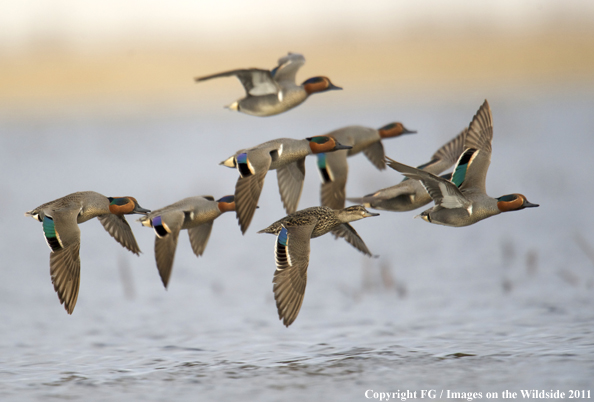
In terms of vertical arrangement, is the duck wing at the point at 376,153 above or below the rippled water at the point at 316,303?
above

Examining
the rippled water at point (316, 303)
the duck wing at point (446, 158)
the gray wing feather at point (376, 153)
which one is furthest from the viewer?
the gray wing feather at point (376, 153)

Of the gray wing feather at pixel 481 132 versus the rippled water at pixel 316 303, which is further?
the gray wing feather at pixel 481 132

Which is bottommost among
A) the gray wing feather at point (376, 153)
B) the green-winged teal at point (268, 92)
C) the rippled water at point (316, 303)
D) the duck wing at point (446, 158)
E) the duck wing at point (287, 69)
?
the rippled water at point (316, 303)

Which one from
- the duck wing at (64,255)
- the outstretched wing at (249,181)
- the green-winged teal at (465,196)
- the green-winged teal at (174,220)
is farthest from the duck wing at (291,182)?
the duck wing at (64,255)

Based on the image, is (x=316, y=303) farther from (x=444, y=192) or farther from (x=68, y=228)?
(x=68, y=228)

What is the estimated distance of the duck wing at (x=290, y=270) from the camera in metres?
5.72

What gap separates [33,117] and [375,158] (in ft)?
67.0

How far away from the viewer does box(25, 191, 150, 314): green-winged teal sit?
5934 millimetres

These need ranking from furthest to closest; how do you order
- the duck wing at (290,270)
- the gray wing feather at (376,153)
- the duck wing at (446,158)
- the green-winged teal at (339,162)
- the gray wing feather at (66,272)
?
the gray wing feather at (376,153)
the green-winged teal at (339,162)
the duck wing at (446,158)
the gray wing feather at (66,272)
the duck wing at (290,270)

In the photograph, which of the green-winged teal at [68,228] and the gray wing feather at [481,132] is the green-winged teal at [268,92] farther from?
the green-winged teal at [68,228]

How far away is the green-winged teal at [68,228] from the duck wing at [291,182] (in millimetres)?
1348

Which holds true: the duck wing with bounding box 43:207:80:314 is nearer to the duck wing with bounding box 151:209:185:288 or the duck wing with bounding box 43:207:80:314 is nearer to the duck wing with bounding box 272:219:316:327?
the duck wing with bounding box 151:209:185:288

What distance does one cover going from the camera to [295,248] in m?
6.04

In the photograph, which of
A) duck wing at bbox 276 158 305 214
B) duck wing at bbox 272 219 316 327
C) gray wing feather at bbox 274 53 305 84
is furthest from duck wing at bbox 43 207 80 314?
gray wing feather at bbox 274 53 305 84
